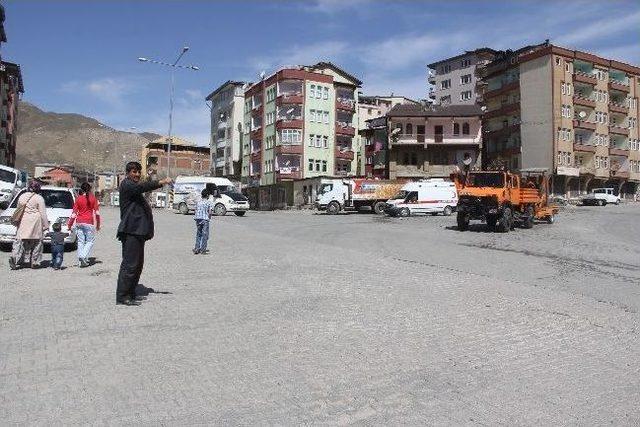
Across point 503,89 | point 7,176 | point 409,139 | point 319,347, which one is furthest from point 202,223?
point 503,89

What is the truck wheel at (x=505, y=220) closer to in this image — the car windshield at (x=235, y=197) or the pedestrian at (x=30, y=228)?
the pedestrian at (x=30, y=228)

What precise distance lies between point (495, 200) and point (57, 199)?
17.1 meters

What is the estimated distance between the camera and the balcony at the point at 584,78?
6575 cm

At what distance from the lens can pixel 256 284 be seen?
986 centimetres

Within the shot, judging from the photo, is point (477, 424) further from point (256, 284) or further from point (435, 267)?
point (435, 267)

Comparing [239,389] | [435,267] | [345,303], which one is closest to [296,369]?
[239,389]

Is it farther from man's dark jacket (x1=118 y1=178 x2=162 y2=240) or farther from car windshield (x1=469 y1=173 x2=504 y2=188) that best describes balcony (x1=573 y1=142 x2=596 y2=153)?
man's dark jacket (x1=118 y1=178 x2=162 y2=240)

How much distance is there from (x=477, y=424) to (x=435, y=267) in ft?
28.7

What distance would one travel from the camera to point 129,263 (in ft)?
Result: 25.1

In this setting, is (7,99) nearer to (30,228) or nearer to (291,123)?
(291,123)

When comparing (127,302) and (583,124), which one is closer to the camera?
(127,302)

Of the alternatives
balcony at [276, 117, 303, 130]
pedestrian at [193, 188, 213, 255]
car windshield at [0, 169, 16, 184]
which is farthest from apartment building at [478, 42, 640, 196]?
pedestrian at [193, 188, 213, 255]

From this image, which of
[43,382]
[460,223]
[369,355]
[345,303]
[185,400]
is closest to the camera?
[185,400]

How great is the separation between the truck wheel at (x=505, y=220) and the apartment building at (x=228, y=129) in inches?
2419
